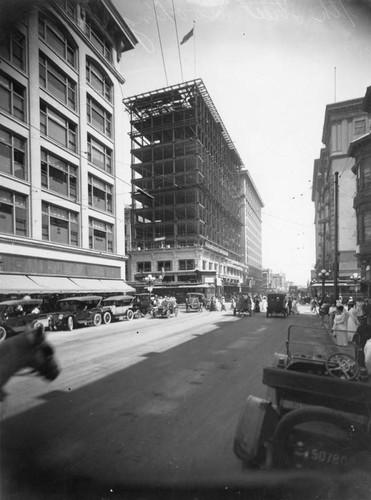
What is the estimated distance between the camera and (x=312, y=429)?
3.51m

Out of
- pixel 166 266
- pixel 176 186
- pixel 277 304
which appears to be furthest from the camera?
pixel 166 266

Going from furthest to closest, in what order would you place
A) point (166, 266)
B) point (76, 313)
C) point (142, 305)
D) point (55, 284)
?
point (166, 266), point (142, 305), point (55, 284), point (76, 313)

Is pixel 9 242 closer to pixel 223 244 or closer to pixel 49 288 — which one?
pixel 49 288

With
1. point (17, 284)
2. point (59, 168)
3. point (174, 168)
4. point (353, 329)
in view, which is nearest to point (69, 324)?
point (17, 284)

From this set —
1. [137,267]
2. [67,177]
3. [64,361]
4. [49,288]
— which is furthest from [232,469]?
[137,267]

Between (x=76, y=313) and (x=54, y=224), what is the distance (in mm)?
8612

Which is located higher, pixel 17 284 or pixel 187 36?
pixel 187 36

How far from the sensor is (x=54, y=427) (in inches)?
184

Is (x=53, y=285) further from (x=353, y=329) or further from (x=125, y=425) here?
(x=353, y=329)

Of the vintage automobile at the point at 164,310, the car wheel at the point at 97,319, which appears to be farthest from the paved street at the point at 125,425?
the vintage automobile at the point at 164,310

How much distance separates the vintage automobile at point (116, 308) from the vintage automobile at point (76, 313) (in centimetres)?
53

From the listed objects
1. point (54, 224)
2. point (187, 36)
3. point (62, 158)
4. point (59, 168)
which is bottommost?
point (54, 224)

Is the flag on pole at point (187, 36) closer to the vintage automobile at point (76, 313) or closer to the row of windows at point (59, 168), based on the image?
the vintage automobile at point (76, 313)

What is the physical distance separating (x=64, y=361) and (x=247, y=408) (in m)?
7.25
